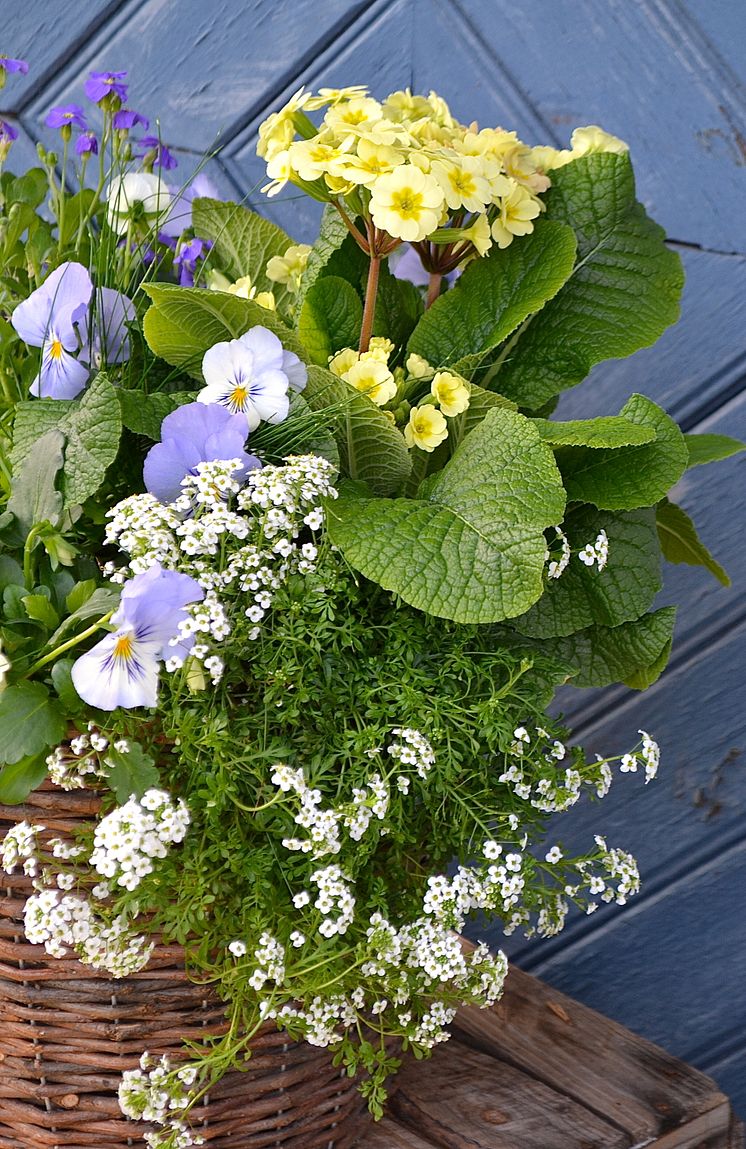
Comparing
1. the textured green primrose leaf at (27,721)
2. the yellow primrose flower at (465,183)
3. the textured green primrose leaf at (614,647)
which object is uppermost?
the yellow primrose flower at (465,183)

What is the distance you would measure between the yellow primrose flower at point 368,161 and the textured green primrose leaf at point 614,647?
1.15ft

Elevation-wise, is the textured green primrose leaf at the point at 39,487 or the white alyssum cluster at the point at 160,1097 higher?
the textured green primrose leaf at the point at 39,487

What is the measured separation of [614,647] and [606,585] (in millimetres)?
61

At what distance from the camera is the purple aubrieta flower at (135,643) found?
582 mm

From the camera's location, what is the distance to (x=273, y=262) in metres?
0.94

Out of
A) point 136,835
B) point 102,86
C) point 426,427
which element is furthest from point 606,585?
point 102,86

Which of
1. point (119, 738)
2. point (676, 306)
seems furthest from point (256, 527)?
point (676, 306)

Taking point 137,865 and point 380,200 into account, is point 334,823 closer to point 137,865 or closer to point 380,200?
point 137,865

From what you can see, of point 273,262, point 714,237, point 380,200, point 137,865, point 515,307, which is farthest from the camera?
point 714,237

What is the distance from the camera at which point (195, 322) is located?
75 centimetres

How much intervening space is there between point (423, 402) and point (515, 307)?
0.41 feet

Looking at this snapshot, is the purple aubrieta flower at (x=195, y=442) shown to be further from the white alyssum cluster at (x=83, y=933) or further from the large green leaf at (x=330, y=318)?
the white alyssum cluster at (x=83, y=933)

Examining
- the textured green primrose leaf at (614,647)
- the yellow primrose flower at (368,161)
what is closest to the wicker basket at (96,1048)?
the textured green primrose leaf at (614,647)

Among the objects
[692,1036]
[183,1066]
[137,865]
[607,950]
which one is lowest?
[692,1036]
